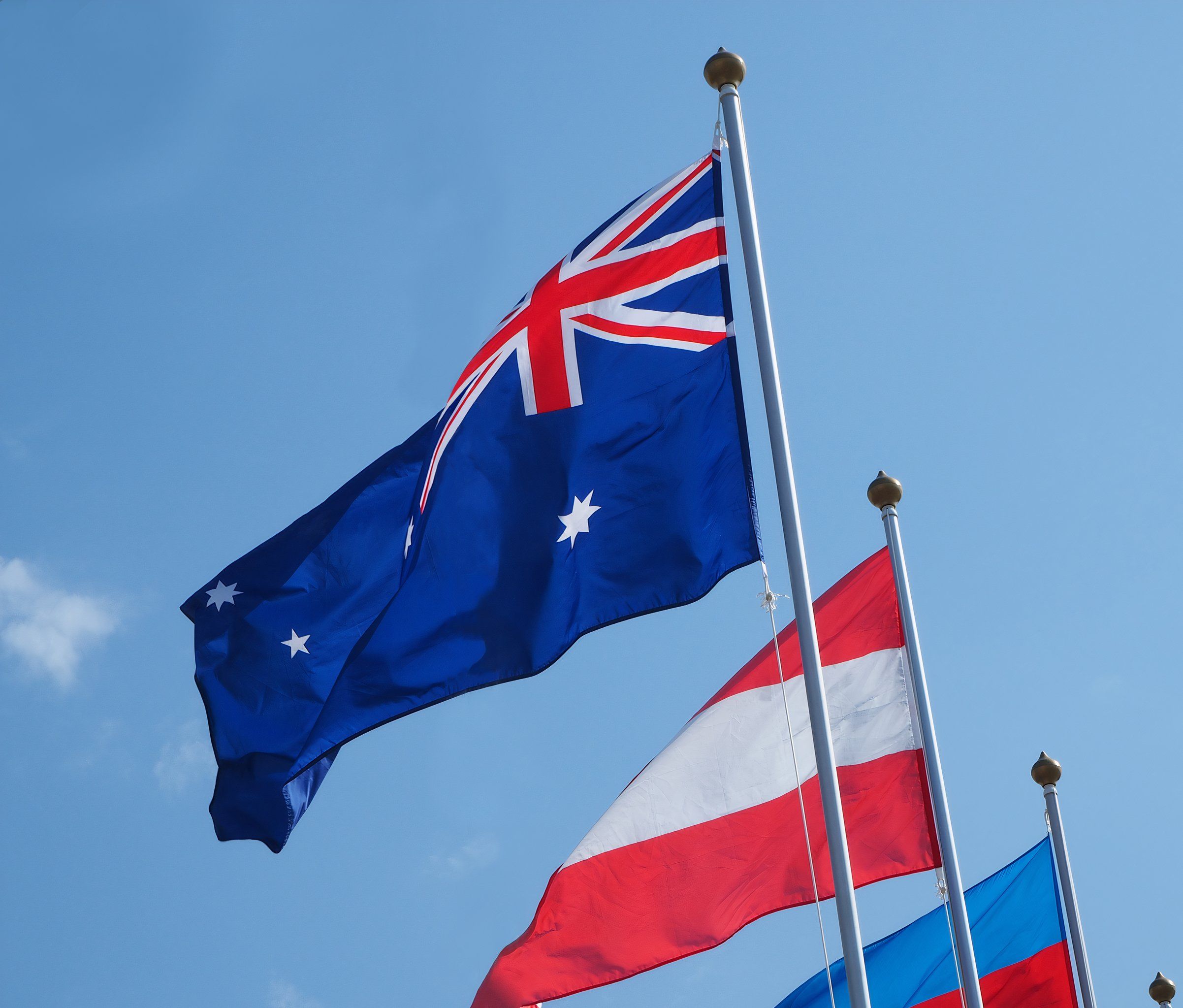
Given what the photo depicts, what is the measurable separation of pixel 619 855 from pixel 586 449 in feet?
13.7

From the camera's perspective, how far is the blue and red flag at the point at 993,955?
40.7ft

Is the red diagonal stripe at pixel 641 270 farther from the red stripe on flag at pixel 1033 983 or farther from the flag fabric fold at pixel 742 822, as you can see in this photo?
the red stripe on flag at pixel 1033 983

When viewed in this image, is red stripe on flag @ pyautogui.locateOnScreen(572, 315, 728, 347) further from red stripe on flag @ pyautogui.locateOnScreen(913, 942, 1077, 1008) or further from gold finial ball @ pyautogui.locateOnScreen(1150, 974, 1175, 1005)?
gold finial ball @ pyautogui.locateOnScreen(1150, 974, 1175, 1005)

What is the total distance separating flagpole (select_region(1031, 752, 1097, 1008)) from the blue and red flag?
0.11 m

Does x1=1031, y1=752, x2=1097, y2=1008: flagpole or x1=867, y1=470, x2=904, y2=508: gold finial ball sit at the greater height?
x1=867, y1=470, x2=904, y2=508: gold finial ball

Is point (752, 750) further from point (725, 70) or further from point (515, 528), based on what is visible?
point (725, 70)

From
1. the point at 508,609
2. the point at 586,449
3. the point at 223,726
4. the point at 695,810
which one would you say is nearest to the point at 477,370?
the point at 586,449

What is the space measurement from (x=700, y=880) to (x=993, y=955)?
3.23 metres

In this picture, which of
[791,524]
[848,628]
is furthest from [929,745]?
[791,524]

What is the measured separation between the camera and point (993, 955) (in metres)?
12.6

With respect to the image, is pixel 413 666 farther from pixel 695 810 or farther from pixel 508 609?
pixel 695 810

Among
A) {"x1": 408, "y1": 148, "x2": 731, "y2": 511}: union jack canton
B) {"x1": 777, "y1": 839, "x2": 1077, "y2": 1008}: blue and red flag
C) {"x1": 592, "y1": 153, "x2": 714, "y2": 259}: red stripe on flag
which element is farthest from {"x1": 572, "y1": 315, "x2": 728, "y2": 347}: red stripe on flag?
{"x1": 777, "y1": 839, "x2": 1077, "y2": 1008}: blue and red flag

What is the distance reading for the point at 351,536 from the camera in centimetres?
1045

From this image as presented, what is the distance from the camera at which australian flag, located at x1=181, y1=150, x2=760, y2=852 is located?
8781 millimetres
